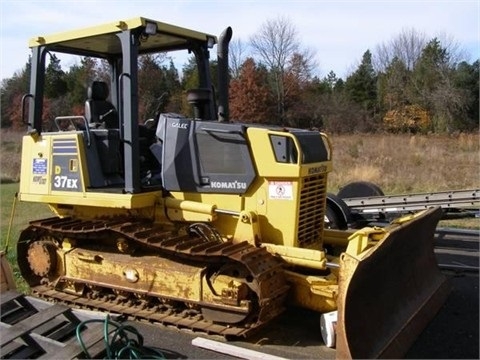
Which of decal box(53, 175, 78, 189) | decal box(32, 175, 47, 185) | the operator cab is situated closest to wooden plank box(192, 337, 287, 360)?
the operator cab

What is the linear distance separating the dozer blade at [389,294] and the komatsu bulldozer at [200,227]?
0.04ft

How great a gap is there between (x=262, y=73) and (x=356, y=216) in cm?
3599

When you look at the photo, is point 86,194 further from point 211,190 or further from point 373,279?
point 373,279

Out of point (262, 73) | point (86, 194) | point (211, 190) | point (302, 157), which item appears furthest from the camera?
point (262, 73)

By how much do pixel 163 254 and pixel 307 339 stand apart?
1620mm

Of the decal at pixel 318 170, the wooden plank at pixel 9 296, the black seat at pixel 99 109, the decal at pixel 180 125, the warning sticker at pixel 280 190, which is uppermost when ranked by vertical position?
the black seat at pixel 99 109

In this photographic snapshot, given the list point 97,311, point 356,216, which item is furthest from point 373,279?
point 356,216

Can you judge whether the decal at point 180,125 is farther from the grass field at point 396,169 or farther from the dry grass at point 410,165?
the dry grass at point 410,165

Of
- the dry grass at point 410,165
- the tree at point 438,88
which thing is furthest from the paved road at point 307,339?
the tree at point 438,88

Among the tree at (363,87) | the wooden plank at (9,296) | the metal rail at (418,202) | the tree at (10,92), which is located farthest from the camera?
the tree at (363,87)

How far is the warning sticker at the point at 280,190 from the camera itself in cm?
524

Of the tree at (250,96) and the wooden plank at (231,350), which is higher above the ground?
the tree at (250,96)

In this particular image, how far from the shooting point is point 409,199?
8.52 metres

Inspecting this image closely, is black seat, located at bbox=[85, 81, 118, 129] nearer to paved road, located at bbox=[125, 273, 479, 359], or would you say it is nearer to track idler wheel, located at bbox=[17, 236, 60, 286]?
track idler wheel, located at bbox=[17, 236, 60, 286]
